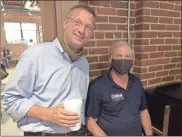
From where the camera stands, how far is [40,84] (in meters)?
1.08

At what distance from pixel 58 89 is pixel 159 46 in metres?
1.33

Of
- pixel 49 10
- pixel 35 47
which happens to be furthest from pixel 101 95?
pixel 49 10

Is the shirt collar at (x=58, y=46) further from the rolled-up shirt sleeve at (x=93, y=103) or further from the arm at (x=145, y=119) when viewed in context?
the arm at (x=145, y=119)

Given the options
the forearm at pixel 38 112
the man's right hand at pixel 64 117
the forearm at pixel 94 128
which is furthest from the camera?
the forearm at pixel 94 128

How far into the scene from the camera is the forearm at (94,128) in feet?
4.62

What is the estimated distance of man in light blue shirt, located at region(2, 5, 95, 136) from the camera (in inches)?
39.0

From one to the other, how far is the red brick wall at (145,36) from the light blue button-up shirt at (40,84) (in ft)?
1.85

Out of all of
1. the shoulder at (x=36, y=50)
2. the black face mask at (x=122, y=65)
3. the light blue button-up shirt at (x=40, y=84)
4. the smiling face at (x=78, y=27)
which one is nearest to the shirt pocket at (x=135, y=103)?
the black face mask at (x=122, y=65)

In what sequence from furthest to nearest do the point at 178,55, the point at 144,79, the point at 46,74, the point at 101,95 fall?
the point at 178,55 < the point at 144,79 < the point at 101,95 < the point at 46,74

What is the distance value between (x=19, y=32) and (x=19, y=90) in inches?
38.6

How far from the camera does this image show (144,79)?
1.93 meters

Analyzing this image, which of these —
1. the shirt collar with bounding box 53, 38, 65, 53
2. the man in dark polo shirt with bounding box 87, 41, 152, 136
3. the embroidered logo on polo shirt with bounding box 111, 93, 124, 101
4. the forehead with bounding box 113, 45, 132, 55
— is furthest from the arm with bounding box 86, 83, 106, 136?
the shirt collar with bounding box 53, 38, 65, 53

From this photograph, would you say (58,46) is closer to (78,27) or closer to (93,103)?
(78,27)

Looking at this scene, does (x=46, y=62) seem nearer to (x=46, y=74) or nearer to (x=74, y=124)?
(x=46, y=74)
